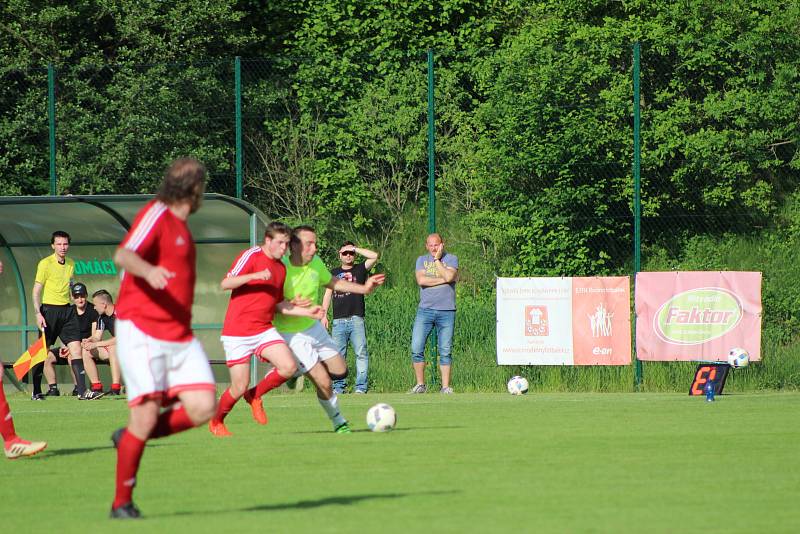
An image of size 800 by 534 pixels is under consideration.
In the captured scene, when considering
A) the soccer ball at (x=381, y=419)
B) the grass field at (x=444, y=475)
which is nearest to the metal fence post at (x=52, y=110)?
the grass field at (x=444, y=475)

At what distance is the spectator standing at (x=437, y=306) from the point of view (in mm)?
18891

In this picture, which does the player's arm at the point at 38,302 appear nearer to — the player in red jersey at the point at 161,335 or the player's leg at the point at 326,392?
the player's leg at the point at 326,392

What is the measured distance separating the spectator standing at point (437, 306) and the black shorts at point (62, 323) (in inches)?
197

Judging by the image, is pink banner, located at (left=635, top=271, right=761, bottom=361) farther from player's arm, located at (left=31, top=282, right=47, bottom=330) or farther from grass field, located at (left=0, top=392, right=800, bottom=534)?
player's arm, located at (left=31, top=282, right=47, bottom=330)

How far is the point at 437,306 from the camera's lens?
747 inches

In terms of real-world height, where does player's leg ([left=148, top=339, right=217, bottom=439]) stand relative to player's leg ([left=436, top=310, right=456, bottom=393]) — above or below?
→ above

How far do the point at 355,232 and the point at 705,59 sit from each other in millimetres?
7131

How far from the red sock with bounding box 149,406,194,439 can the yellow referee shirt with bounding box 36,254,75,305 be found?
12029 millimetres

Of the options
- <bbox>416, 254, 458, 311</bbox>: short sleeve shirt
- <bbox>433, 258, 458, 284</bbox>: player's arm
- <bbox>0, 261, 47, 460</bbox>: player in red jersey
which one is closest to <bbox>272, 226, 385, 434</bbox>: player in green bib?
<bbox>0, 261, 47, 460</bbox>: player in red jersey

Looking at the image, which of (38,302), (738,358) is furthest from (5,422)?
(738,358)

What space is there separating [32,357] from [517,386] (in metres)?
7.02

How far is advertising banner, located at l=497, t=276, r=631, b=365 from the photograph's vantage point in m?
19.0

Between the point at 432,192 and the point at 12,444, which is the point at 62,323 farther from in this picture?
the point at 12,444

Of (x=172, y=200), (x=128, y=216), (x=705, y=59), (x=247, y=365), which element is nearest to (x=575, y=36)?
(x=705, y=59)
